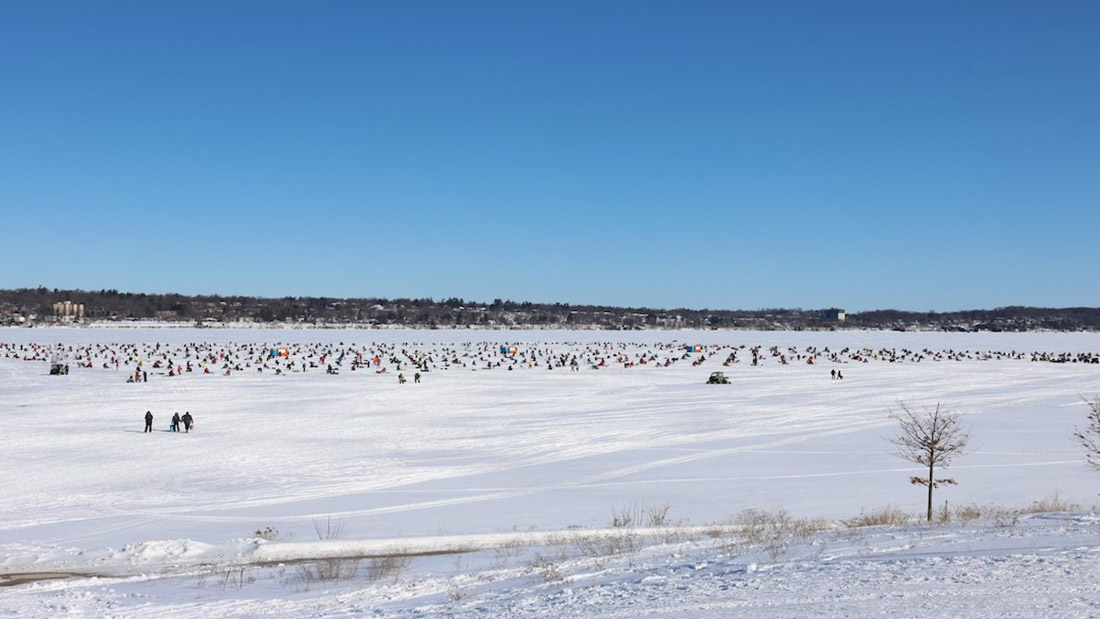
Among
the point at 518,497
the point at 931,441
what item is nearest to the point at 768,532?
the point at 931,441

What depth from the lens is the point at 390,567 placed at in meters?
9.05

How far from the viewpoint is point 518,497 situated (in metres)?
16.5

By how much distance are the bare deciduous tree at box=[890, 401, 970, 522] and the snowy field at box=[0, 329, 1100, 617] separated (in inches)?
18.6

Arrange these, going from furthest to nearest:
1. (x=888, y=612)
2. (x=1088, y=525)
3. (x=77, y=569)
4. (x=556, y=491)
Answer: (x=556, y=491)
(x=77, y=569)
(x=1088, y=525)
(x=888, y=612)

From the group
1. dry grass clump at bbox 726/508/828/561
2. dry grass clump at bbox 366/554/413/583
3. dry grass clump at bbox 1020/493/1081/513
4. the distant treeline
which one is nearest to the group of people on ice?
dry grass clump at bbox 366/554/413/583

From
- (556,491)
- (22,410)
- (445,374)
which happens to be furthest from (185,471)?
(445,374)

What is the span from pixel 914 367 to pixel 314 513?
163ft

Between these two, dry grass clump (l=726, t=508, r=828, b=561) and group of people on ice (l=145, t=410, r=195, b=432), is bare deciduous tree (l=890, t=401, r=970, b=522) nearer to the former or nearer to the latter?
dry grass clump (l=726, t=508, r=828, b=561)

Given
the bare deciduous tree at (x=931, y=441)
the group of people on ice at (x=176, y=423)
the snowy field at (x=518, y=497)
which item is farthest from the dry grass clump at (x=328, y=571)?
the group of people on ice at (x=176, y=423)

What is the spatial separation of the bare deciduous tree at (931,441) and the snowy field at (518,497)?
0.47 m

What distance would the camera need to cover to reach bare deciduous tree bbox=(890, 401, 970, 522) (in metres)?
15.2

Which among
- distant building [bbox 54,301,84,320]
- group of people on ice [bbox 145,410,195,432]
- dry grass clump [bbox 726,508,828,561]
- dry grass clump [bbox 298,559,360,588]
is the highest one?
distant building [bbox 54,301,84,320]

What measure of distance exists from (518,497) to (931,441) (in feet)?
24.6

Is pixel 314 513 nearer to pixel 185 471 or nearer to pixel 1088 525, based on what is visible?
pixel 185 471
